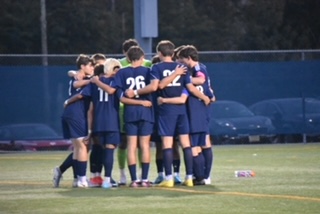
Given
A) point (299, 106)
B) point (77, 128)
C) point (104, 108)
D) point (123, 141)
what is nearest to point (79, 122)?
point (77, 128)

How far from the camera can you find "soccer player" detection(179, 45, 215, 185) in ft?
54.6

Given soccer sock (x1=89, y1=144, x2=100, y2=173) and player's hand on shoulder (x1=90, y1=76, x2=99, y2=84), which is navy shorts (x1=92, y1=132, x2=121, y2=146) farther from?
player's hand on shoulder (x1=90, y1=76, x2=99, y2=84)

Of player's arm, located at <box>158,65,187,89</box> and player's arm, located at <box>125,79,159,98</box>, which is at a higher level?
player's arm, located at <box>158,65,187,89</box>

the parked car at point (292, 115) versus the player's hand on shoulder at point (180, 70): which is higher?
the player's hand on shoulder at point (180, 70)

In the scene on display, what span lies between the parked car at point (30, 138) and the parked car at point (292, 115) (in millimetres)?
5384

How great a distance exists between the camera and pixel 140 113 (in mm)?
16312

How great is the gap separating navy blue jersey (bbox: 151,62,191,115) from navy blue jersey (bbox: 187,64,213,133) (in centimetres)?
23

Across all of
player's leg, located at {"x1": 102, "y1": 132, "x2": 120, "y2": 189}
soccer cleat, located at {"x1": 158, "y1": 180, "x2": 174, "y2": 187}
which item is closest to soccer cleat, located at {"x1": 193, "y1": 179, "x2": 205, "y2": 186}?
soccer cleat, located at {"x1": 158, "y1": 180, "x2": 174, "y2": 187}

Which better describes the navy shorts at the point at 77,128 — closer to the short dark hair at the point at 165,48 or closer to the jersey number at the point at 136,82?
the jersey number at the point at 136,82

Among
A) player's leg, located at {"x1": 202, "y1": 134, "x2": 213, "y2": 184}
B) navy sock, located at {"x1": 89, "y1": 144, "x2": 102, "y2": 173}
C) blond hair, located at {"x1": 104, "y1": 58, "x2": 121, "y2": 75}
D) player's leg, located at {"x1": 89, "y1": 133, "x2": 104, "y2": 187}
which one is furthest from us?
navy sock, located at {"x1": 89, "y1": 144, "x2": 102, "y2": 173}

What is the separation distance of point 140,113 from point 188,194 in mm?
1705

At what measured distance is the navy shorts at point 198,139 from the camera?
1667 centimetres

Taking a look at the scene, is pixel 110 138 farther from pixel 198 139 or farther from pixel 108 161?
pixel 198 139

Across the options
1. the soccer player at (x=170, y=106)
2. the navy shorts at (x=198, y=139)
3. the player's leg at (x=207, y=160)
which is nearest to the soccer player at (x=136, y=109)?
the soccer player at (x=170, y=106)
